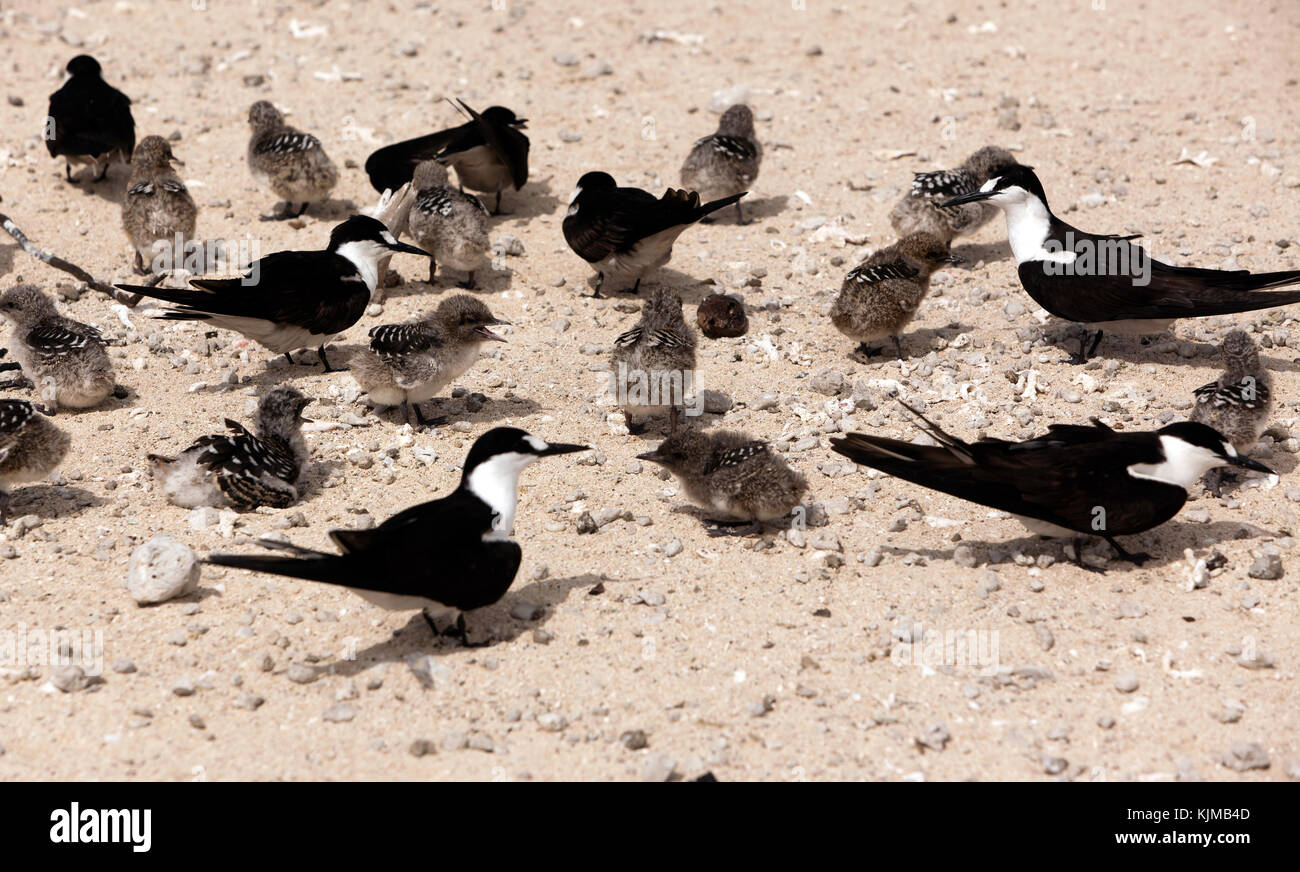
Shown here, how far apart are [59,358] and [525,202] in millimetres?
4161

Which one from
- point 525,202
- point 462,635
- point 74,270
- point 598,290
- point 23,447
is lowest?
point 462,635

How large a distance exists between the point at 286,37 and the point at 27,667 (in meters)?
8.78

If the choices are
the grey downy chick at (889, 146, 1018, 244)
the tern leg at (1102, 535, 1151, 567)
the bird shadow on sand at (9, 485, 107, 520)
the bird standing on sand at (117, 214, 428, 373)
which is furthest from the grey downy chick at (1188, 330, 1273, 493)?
the bird shadow on sand at (9, 485, 107, 520)

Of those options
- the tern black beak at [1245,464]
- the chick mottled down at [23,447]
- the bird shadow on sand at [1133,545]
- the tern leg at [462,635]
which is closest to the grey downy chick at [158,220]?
the chick mottled down at [23,447]

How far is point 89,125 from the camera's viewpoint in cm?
943

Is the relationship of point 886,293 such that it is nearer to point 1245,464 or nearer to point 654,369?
point 654,369

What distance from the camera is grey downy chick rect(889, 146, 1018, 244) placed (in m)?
8.47

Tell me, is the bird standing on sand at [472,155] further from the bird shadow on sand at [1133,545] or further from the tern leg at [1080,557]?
the tern leg at [1080,557]

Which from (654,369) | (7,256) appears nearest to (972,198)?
(654,369)

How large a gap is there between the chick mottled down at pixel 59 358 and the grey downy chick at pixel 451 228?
7.65ft

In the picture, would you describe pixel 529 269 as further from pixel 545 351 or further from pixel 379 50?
pixel 379 50

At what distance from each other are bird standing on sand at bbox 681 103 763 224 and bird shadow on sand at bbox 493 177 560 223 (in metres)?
1.17

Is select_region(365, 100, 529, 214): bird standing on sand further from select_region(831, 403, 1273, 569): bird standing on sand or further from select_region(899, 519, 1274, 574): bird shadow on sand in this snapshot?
select_region(899, 519, 1274, 574): bird shadow on sand

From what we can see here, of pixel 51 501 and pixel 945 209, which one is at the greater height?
pixel 945 209
